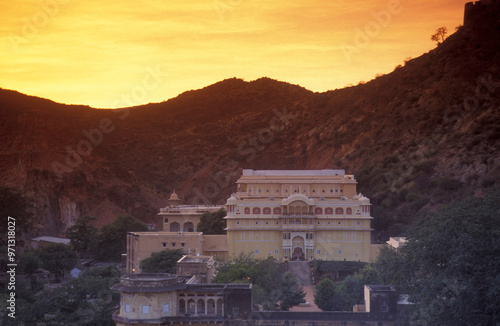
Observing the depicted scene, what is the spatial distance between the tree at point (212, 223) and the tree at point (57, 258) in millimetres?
9853

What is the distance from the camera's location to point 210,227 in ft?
192

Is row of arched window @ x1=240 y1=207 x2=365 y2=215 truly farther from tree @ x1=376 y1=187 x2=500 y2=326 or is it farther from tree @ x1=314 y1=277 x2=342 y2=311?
tree @ x1=376 y1=187 x2=500 y2=326

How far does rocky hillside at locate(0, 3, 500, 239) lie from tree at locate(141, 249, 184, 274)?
Result: 1819 cm

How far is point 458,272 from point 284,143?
8264 cm

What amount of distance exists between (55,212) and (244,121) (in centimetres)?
4497

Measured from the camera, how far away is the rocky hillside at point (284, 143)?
6738 centimetres

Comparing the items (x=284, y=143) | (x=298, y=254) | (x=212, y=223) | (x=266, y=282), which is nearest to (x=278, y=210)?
(x=298, y=254)

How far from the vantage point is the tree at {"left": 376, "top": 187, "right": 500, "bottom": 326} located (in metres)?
24.4

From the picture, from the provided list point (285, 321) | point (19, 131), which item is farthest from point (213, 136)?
point (285, 321)

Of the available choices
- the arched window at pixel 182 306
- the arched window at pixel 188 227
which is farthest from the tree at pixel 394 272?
the arched window at pixel 188 227

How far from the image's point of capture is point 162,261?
46812mm

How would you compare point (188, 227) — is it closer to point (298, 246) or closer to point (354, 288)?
point (298, 246)

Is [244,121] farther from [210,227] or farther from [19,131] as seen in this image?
[210,227]

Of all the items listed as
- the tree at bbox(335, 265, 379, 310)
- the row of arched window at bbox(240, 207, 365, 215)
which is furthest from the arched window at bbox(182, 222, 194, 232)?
the tree at bbox(335, 265, 379, 310)
